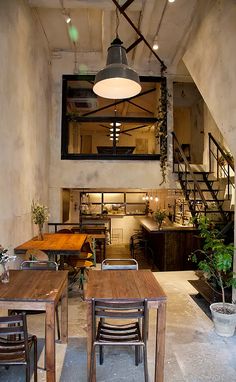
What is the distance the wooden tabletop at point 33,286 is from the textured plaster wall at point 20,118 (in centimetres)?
94

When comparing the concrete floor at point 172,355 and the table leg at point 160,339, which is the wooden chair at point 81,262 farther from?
the table leg at point 160,339

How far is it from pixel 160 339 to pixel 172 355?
730mm

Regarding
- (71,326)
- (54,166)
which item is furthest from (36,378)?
(54,166)

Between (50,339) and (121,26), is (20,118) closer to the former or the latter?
(121,26)

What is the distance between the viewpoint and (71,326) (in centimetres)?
345

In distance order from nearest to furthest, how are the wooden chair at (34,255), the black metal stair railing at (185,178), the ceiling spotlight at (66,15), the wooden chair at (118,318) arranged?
the wooden chair at (118,318)
the wooden chair at (34,255)
the ceiling spotlight at (66,15)
the black metal stair railing at (185,178)

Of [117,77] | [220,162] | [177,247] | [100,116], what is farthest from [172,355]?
[100,116]

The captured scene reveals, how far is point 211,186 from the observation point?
6.82 m

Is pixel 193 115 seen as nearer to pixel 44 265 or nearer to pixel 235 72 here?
pixel 235 72

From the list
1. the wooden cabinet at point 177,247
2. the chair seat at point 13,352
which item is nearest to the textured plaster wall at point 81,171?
the wooden cabinet at point 177,247

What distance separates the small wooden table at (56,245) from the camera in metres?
4.09

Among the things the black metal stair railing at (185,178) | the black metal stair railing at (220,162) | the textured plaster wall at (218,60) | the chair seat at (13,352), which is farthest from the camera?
the black metal stair railing at (220,162)

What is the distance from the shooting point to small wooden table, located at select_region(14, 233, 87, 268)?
409 centimetres

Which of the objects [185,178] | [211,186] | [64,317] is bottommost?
[64,317]
